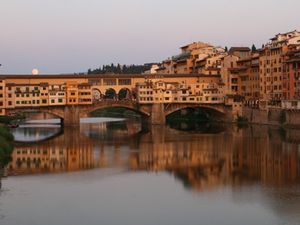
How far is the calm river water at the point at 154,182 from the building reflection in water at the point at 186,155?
0.04 meters

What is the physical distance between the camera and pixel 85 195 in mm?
17609

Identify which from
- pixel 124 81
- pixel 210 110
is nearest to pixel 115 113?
pixel 124 81

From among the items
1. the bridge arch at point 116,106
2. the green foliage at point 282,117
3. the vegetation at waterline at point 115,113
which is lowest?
the vegetation at waterline at point 115,113

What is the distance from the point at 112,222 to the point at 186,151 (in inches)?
536

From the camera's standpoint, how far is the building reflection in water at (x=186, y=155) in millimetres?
20750

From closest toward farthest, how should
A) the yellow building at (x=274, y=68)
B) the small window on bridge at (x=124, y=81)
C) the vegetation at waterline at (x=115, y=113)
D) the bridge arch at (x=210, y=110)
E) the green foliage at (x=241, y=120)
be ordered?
the yellow building at (x=274, y=68) → the green foliage at (x=241, y=120) → the bridge arch at (x=210, y=110) → the small window on bridge at (x=124, y=81) → the vegetation at waterline at (x=115, y=113)

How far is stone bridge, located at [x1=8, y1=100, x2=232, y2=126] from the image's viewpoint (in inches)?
1761

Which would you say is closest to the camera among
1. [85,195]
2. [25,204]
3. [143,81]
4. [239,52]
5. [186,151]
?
[25,204]

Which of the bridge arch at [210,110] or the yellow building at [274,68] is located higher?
the yellow building at [274,68]

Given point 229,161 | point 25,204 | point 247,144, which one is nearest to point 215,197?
point 25,204

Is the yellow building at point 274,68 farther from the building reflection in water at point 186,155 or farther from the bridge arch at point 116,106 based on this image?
the bridge arch at point 116,106

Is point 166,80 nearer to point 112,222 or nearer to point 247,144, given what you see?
point 247,144

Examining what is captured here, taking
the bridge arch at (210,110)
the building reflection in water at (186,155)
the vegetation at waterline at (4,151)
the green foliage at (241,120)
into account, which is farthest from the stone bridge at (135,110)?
the vegetation at waterline at (4,151)

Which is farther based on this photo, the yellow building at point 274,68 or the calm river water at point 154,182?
the yellow building at point 274,68
